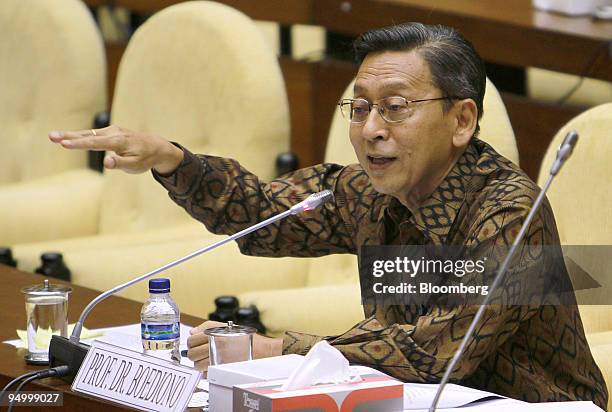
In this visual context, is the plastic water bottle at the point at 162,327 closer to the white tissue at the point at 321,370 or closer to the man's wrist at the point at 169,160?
the man's wrist at the point at 169,160

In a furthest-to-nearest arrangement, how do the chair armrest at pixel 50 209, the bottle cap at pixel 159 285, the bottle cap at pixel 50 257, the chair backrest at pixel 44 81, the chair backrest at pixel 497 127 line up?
the chair backrest at pixel 44 81
the chair armrest at pixel 50 209
the bottle cap at pixel 50 257
the chair backrest at pixel 497 127
the bottle cap at pixel 159 285

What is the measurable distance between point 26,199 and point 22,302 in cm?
126

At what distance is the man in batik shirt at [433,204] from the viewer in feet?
5.92

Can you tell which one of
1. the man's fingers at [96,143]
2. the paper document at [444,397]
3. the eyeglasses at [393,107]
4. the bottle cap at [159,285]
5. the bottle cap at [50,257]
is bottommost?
the paper document at [444,397]

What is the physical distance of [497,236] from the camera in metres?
1.83

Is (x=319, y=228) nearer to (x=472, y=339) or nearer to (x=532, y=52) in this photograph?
(x=472, y=339)

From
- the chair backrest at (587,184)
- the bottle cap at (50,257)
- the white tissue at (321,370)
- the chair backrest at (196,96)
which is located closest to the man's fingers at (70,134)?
the white tissue at (321,370)

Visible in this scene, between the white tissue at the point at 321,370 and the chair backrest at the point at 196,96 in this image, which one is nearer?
the white tissue at the point at 321,370

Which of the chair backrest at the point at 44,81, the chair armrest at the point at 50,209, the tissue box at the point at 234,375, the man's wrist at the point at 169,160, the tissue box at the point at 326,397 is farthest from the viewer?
the chair backrest at the point at 44,81

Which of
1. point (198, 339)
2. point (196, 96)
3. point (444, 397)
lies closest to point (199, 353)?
point (198, 339)

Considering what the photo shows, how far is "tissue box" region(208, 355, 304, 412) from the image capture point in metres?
1.60

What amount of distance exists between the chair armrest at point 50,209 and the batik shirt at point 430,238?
4.78 ft

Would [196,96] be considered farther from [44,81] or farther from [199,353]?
[199,353]

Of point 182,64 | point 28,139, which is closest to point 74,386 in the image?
point 182,64
